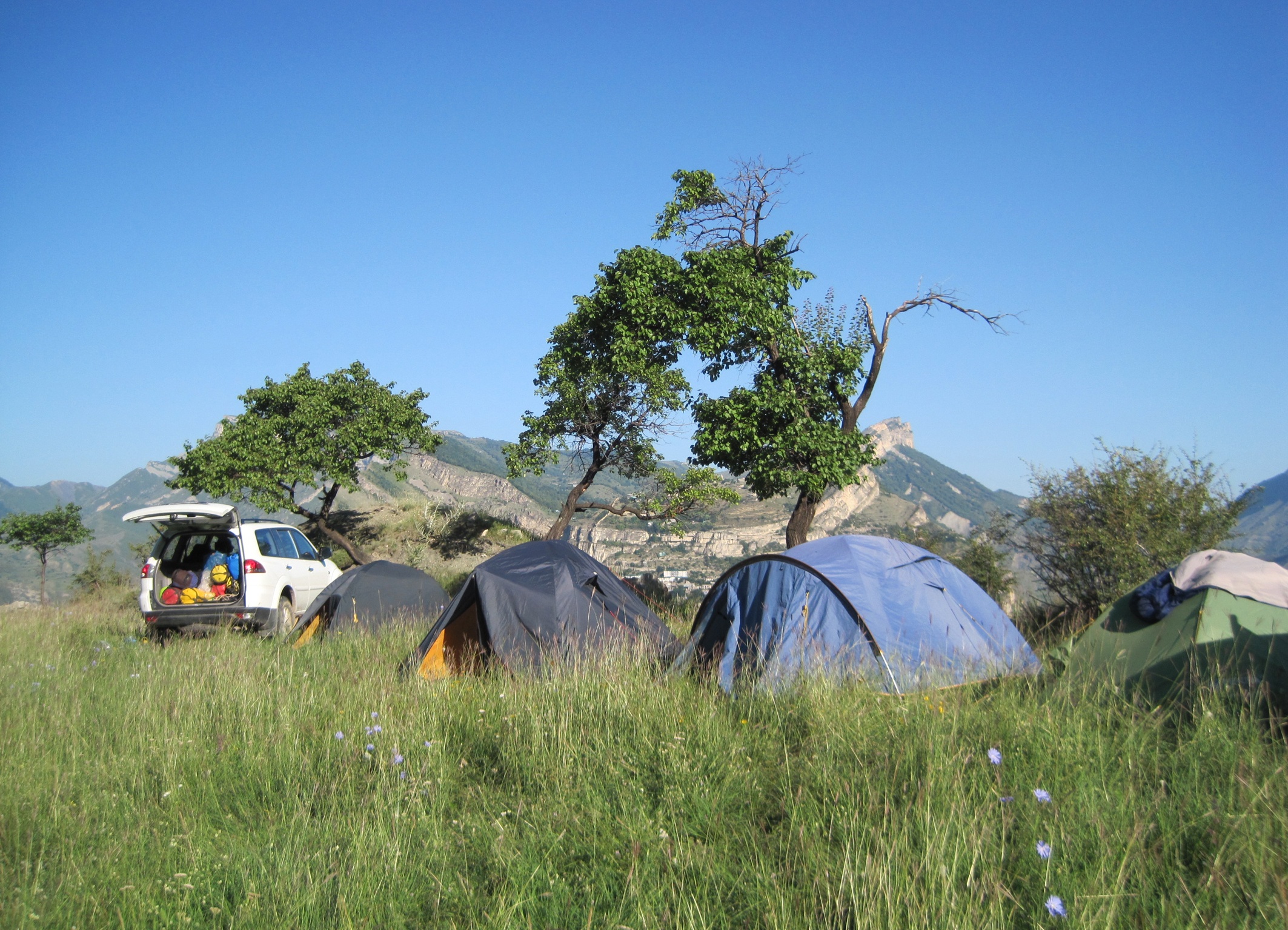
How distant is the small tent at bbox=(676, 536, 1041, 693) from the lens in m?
5.97

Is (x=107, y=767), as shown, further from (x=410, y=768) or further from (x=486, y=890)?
(x=486, y=890)

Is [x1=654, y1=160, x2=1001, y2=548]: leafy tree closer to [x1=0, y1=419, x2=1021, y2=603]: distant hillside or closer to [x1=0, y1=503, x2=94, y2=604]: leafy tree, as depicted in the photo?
[x1=0, y1=419, x2=1021, y2=603]: distant hillside

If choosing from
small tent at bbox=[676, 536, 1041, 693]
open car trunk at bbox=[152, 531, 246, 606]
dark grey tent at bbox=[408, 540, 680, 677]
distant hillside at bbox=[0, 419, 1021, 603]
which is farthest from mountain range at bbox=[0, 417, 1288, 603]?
small tent at bbox=[676, 536, 1041, 693]

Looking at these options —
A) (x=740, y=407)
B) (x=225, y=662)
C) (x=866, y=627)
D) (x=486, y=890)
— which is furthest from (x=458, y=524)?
(x=486, y=890)

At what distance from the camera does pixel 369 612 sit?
10.7 m

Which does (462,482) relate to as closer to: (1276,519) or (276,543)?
(276,543)

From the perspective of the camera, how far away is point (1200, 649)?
5023 millimetres

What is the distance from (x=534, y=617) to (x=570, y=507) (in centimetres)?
1180

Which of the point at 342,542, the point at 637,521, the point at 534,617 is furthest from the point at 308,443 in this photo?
the point at 534,617

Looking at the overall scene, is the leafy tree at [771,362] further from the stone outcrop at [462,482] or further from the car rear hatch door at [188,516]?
the stone outcrop at [462,482]

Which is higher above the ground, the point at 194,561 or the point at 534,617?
the point at 194,561

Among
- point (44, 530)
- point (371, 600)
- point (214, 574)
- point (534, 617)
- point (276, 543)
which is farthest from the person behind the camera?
point (44, 530)

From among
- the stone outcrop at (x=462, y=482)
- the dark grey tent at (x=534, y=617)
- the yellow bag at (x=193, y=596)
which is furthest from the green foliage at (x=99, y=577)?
the stone outcrop at (x=462, y=482)

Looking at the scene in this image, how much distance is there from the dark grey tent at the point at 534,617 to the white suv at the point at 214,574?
12.4 ft
